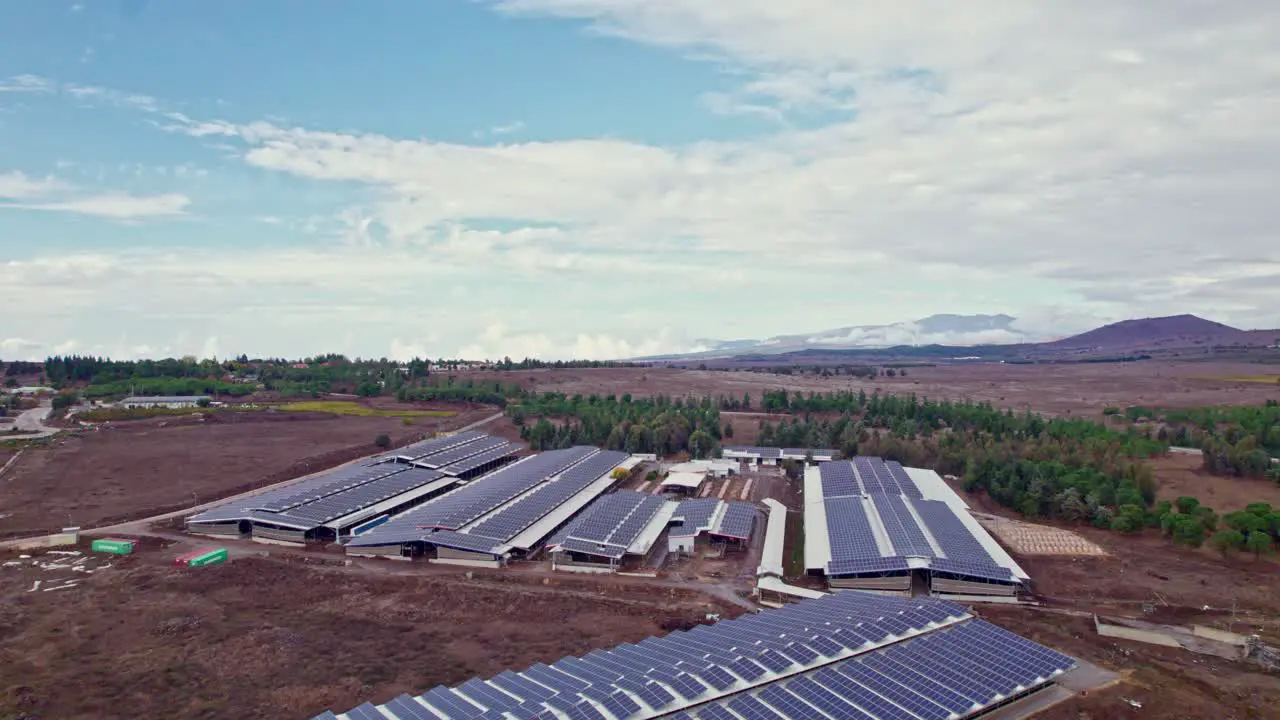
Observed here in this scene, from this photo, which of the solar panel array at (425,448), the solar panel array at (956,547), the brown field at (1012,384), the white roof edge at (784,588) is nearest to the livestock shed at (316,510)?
the solar panel array at (425,448)

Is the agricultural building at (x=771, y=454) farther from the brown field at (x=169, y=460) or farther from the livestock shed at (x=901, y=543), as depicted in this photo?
the brown field at (x=169, y=460)

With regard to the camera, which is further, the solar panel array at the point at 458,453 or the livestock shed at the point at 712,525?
the solar panel array at the point at 458,453

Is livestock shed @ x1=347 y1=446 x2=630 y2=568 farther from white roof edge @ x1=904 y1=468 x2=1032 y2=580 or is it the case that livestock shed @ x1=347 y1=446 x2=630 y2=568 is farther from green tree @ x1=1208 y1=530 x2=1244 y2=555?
green tree @ x1=1208 y1=530 x2=1244 y2=555

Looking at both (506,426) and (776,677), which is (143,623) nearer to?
(776,677)

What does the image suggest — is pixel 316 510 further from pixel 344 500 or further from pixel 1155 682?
pixel 1155 682

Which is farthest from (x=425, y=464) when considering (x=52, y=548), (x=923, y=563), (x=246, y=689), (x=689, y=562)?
(x=923, y=563)

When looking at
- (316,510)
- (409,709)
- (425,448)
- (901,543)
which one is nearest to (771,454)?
(901,543)
